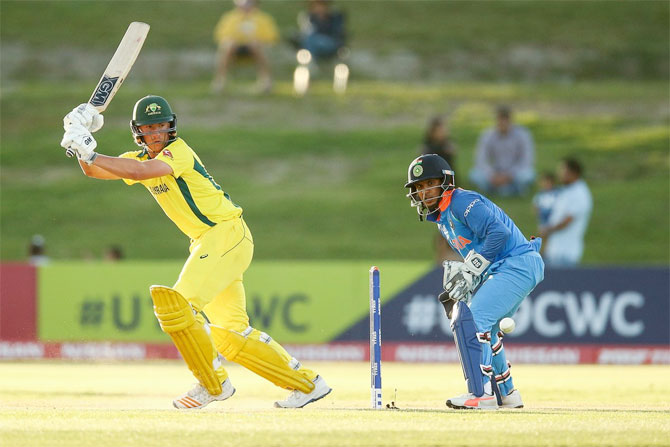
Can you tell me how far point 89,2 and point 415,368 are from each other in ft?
65.5

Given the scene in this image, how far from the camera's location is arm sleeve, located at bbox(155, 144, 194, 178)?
779 centimetres

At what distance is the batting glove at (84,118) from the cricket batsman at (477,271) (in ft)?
6.89

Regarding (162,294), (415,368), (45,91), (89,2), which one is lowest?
(415,368)

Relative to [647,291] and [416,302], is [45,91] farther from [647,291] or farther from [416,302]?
[647,291]

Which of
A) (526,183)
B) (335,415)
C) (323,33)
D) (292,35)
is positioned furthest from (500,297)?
(292,35)

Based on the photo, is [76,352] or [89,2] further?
[89,2]

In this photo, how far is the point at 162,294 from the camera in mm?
7688

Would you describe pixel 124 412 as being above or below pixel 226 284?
below

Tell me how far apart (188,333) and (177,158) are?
1.13m

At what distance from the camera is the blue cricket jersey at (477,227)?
7.84 meters

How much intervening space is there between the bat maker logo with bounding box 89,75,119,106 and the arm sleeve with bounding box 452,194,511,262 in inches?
98.9

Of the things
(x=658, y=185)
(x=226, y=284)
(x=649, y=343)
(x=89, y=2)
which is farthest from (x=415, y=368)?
(x=89, y=2)

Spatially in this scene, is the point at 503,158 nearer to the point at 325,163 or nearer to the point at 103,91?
the point at 325,163

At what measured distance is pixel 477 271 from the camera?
7871 millimetres
